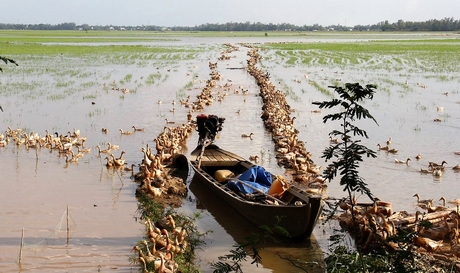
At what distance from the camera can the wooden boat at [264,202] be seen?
9.34 meters

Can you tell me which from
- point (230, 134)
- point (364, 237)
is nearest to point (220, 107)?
point (230, 134)

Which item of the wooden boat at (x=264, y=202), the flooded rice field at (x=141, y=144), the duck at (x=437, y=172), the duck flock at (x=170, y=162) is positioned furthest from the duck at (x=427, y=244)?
the duck at (x=437, y=172)

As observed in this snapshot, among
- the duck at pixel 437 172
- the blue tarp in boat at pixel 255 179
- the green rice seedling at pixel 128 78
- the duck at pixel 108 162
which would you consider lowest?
the duck at pixel 108 162

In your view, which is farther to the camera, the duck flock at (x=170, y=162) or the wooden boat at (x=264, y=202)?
the wooden boat at (x=264, y=202)

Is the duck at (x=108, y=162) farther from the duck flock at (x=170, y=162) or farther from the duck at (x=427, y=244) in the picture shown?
the duck at (x=427, y=244)

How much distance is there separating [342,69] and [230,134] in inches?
989

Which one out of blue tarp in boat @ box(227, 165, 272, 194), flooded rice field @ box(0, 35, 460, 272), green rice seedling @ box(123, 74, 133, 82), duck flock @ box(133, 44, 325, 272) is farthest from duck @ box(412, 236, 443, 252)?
green rice seedling @ box(123, 74, 133, 82)

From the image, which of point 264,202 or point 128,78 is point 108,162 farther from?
point 128,78

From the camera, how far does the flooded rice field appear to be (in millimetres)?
9891

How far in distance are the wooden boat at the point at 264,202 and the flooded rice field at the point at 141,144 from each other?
400 millimetres

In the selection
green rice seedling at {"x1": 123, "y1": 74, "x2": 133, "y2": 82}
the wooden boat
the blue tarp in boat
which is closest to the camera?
the wooden boat

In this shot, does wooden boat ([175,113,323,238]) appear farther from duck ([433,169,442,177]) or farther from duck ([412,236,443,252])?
duck ([433,169,442,177])

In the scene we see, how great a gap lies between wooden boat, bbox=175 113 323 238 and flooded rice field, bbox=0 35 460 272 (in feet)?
1.31

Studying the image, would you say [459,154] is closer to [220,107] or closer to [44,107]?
[220,107]
